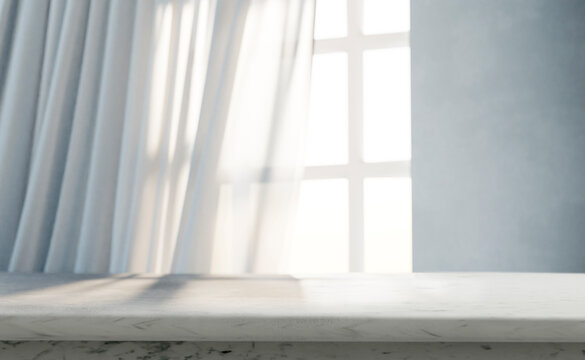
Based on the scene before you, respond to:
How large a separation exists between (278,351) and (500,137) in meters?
1.30

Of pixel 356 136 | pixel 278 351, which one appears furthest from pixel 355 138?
pixel 278 351

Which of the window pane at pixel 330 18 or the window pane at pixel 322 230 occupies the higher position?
the window pane at pixel 330 18

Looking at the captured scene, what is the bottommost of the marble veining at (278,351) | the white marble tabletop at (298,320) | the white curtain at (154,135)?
the marble veining at (278,351)

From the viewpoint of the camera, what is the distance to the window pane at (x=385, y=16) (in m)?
1.85

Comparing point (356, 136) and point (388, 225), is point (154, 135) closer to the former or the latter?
point (356, 136)

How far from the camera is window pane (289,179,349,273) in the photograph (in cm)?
172

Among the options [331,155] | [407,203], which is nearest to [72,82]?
[331,155]

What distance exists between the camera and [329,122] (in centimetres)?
182

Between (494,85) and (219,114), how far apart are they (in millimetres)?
803

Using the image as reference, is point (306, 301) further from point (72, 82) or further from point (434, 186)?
point (72, 82)

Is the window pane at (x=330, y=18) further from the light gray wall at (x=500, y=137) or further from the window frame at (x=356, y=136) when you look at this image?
the light gray wall at (x=500, y=137)

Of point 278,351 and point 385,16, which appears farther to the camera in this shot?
point 385,16

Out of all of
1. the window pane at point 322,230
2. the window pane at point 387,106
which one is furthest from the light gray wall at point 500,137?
the window pane at point 322,230

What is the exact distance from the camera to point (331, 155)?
1817 millimetres
